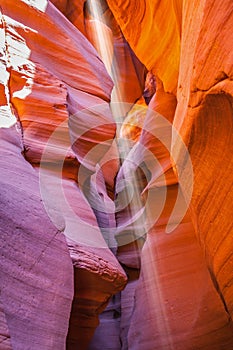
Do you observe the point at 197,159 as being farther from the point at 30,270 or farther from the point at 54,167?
the point at 54,167

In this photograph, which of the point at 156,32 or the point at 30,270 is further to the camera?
the point at 156,32

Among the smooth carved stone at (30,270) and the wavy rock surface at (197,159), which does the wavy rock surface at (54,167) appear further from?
the wavy rock surface at (197,159)

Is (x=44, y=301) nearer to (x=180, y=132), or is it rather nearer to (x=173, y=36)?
(x=180, y=132)

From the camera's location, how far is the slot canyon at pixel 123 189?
3244mm

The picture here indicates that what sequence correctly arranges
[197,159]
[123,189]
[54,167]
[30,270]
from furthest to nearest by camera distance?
1. [123,189]
2. [54,167]
3. [197,159]
4. [30,270]

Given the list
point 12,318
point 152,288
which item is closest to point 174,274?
point 152,288

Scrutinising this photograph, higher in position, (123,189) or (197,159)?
(197,159)

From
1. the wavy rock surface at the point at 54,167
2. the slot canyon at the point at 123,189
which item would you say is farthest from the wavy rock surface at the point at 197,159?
the wavy rock surface at the point at 54,167

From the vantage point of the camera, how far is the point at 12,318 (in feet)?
9.52

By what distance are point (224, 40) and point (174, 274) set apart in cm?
420

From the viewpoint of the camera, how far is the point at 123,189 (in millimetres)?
10438

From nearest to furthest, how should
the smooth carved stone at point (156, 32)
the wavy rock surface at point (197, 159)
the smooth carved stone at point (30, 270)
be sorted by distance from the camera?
the smooth carved stone at point (30, 270) → the wavy rock surface at point (197, 159) → the smooth carved stone at point (156, 32)

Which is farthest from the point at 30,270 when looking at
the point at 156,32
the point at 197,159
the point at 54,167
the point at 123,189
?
the point at 123,189

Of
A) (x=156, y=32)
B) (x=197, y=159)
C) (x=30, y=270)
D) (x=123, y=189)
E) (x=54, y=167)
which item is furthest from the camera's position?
(x=123, y=189)
